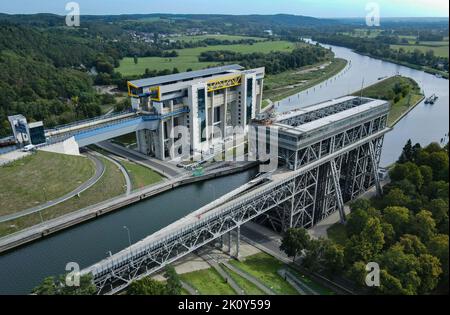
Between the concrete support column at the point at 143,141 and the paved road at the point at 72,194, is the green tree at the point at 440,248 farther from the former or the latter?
the concrete support column at the point at 143,141

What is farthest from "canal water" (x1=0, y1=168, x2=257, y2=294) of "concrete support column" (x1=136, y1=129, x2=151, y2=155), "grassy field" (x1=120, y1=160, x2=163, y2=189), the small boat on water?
the small boat on water

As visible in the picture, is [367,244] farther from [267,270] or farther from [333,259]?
[267,270]

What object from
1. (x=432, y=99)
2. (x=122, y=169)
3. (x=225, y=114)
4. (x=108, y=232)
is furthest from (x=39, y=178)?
(x=432, y=99)

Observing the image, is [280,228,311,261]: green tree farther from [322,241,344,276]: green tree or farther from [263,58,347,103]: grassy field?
[263,58,347,103]: grassy field

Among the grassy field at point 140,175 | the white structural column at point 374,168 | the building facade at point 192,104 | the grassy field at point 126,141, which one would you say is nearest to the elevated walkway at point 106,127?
the building facade at point 192,104

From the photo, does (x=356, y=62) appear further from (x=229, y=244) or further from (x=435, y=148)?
(x=229, y=244)
